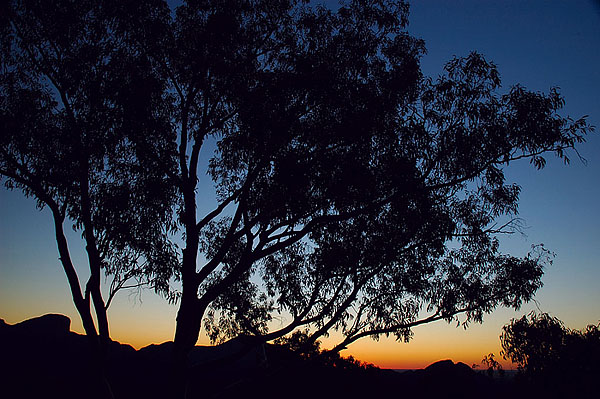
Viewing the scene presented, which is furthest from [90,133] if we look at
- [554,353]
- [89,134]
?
[554,353]

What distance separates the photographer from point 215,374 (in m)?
38.0

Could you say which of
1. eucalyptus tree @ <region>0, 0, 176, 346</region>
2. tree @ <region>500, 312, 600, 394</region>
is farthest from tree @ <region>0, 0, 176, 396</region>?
tree @ <region>500, 312, 600, 394</region>

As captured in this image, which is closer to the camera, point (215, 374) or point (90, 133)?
point (90, 133)

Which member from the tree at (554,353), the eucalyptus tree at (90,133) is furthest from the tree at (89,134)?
the tree at (554,353)

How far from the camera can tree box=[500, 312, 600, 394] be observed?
14.4 metres

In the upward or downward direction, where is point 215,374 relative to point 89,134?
downward

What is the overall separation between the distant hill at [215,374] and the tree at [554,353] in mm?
3809

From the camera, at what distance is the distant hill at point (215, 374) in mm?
10133

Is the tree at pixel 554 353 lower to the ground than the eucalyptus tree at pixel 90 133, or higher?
lower

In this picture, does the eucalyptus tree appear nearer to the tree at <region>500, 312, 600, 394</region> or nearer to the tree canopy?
the tree canopy

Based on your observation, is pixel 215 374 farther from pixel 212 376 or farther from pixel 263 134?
pixel 263 134

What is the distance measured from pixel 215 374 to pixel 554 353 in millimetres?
Result: 29628

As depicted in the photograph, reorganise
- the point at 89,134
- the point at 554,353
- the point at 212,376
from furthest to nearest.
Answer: the point at 212,376 < the point at 554,353 < the point at 89,134

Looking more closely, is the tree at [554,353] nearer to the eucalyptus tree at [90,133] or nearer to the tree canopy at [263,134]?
the tree canopy at [263,134]
